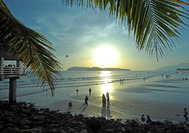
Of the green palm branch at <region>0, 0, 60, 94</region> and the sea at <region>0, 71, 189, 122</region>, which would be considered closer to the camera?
the green palm branch at <region>0, 0, 60, 94</region>

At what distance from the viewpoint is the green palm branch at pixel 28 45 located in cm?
222

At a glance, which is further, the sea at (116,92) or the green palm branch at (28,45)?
the sea at (116,92)

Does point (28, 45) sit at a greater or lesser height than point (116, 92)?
greater

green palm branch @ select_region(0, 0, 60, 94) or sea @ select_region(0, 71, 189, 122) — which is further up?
green palm branch @ select_region(0, 0, 60, 94)

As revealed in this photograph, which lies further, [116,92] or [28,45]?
[116,92]

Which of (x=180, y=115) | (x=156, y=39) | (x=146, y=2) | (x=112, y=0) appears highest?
(x=112, y=0)

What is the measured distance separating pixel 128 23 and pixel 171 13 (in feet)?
1.19

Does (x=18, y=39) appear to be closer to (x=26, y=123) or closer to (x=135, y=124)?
(x=26, y=123)

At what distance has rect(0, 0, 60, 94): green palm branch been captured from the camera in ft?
7.28

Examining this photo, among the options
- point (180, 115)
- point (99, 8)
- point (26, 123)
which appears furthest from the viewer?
point (180, 115)

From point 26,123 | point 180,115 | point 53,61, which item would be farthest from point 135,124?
point 53,61

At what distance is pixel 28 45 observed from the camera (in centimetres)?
228

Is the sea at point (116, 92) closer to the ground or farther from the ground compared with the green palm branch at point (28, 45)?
closer to the ground

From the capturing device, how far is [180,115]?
443 inches
